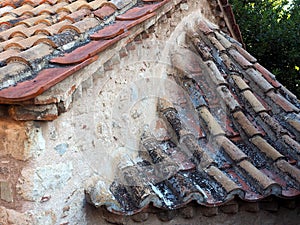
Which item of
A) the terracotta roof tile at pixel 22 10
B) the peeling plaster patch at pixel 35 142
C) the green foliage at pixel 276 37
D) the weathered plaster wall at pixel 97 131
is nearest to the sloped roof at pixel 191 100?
the terracotta roof tile at pixel 22 10

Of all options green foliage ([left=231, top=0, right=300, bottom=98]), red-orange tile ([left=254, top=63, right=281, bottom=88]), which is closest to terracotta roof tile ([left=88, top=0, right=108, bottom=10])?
red-orange tile ([left=254, top=63, right=281, bottom=88])

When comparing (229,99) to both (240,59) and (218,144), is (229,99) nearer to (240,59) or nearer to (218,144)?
(218,144)

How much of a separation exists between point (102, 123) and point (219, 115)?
1186mm

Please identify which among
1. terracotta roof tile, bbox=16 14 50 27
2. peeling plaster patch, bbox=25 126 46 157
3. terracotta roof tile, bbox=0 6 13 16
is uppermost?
terracotta roof tile, bbox=0 6 13 16

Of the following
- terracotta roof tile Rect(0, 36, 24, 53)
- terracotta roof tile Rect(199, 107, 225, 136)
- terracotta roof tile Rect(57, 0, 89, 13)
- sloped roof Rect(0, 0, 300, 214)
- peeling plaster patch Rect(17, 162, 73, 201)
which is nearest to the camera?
peeling plaster patch Rect(17, 162, 73, 201)

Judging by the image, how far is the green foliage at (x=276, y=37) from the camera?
6992mm

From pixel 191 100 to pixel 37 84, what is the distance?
1.74 m

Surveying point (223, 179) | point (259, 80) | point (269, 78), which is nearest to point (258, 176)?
point (223, 179)

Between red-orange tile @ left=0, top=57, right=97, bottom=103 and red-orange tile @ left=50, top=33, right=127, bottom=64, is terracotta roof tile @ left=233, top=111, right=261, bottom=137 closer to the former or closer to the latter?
red-orange tile @ left=50, top=33, right=127, bottom=64

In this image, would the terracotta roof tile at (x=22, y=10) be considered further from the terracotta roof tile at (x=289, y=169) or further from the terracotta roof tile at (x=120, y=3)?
the terracotta roof tile at (x=289, y=169)

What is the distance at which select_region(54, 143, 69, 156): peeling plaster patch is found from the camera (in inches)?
102

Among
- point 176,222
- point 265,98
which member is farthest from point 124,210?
point 265,98

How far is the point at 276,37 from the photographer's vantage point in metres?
7.08

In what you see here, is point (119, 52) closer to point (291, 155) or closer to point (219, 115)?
point (219, 115)
